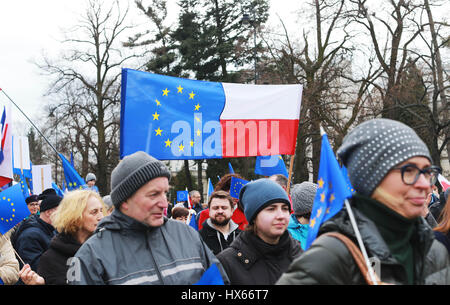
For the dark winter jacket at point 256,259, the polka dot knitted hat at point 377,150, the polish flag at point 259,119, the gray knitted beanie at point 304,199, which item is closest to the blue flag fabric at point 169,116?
the polish flag at point 259,119

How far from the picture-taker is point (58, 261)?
405 cm

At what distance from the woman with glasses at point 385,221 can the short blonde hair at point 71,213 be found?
2621 millimetres

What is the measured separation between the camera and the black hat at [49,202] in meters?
6.12

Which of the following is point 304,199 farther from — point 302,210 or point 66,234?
point 66,234

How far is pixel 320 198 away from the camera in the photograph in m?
2.48

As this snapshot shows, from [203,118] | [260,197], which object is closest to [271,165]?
[203,118]

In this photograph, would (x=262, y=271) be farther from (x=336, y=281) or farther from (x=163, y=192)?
(x=336, y=281)

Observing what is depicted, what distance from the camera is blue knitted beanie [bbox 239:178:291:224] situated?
3.80m

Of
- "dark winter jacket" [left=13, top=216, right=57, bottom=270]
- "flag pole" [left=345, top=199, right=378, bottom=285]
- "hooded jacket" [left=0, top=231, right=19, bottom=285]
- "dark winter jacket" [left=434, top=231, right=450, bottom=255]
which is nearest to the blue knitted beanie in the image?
"dark winter jacket" [left=434, top=231, right=450, bottom=255]

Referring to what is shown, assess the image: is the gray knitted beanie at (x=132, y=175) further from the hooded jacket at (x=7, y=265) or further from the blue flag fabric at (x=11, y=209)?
the blue flag fabric at (x=11, y=209)

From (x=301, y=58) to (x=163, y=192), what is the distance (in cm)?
2530

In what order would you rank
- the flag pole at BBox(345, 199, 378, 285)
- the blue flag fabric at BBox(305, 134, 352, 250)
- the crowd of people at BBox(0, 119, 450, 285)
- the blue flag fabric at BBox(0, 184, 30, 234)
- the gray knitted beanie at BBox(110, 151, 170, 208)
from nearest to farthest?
the flag pole at BBox(345, 199, 378, 285) < the crowd of people at BBox(0, 119, 450, 285) < the blue flag fabric at BBox(305, 134, 352, 250) < the gray knitted beanie at BBox(110, 151, 170, 208) < the blue flag fabric at BBox(0, 184, 30, 234)

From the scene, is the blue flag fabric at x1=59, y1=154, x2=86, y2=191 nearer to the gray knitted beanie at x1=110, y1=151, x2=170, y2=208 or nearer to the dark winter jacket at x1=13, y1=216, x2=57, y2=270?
the dark winter jacket at x1=13, y1=216, x2=57, y2=270

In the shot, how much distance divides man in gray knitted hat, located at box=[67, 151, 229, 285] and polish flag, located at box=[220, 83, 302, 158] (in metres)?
3.20
